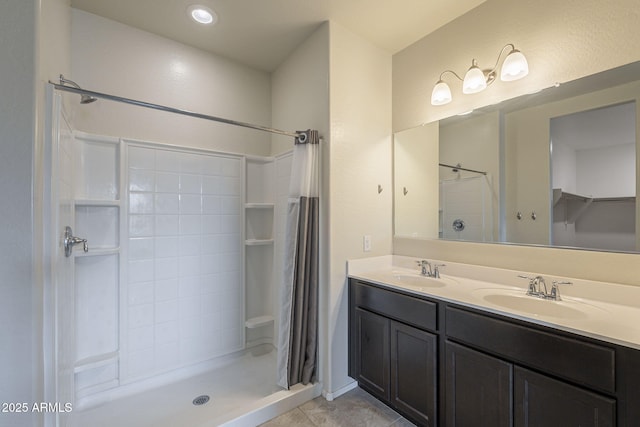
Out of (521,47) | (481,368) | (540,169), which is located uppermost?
(521,47)

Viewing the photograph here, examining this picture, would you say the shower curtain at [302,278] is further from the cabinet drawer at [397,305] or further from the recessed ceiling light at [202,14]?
the recessed ceiling light at [202,14]

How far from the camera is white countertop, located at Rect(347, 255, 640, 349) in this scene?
1024 millimetres

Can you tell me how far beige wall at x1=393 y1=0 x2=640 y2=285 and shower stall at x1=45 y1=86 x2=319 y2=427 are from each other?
1345mm

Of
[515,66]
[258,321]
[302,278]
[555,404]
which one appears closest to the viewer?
[555,404]

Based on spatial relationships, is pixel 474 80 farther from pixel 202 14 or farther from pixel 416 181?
pixel 202 14

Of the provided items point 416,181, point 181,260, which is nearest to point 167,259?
point 181,260

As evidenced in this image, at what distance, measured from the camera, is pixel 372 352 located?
1818 millimetres

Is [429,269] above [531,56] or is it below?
below

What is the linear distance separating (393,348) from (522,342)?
0.74 metres

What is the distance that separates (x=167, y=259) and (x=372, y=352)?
1.74 m

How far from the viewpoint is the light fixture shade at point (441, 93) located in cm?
189

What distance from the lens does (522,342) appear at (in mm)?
1136

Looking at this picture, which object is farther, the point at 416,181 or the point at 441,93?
the point at 416,181

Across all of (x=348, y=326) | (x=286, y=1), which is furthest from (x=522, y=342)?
(x=286, y=1)
